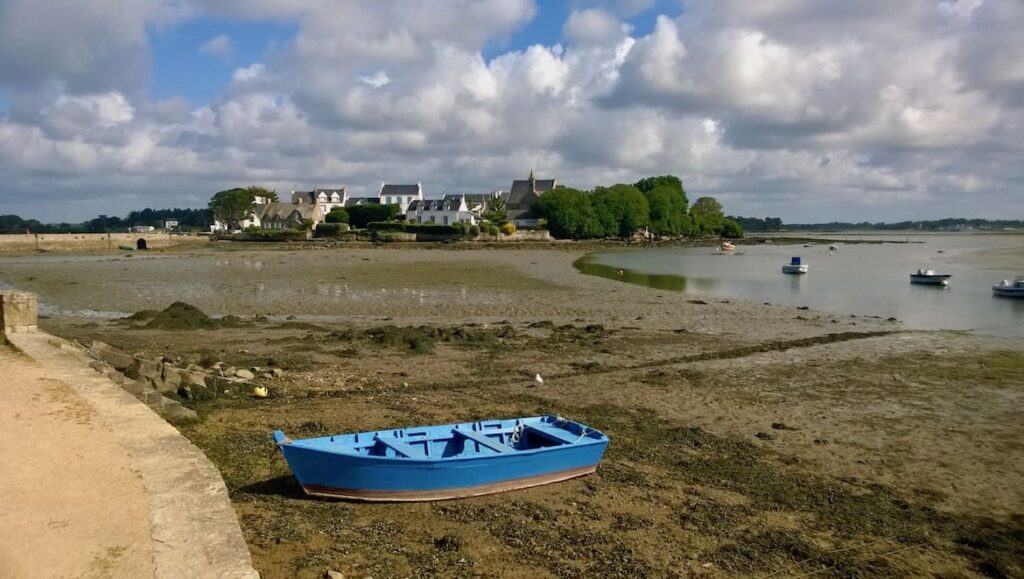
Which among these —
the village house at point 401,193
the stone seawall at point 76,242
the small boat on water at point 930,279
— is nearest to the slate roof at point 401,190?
the village house at point 401,193

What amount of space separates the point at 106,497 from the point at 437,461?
323cm

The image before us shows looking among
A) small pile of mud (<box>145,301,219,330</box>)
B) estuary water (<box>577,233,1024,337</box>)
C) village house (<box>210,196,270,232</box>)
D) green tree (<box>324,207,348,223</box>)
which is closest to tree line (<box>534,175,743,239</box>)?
green tree (<box>324,207,348,223</box>)

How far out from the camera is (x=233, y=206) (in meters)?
130

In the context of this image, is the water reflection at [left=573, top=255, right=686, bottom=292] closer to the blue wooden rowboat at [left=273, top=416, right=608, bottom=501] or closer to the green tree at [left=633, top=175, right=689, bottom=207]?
the blue wooden rowboat at [left=273, top=416, right=608, bottom=501]

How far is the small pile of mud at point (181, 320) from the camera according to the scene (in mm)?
21875

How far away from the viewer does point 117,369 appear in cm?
1322

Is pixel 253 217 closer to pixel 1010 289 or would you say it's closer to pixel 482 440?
pixel 1010 289

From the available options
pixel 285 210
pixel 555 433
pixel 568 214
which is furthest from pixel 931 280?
pixel 285 210

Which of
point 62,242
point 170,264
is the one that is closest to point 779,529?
point 170,264

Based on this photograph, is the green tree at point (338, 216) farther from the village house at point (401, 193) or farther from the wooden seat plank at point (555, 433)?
the wooden seat plank at point (555, 433)

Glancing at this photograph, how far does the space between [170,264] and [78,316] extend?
104ft

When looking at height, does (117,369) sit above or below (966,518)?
above

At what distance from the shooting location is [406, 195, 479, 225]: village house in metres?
117

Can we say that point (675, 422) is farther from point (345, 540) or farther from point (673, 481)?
point (345, 540)
